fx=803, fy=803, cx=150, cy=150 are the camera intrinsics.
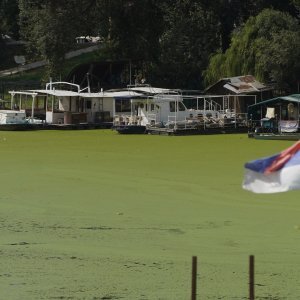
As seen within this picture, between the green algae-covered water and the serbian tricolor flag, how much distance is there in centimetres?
278

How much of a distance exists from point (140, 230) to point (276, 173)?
6.48 meters

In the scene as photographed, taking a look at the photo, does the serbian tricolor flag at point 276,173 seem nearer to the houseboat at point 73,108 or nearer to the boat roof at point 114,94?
the boat roof at point 114,94

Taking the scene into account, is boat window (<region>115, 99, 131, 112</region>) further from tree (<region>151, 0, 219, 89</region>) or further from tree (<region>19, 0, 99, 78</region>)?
tree (<region>151, 0, 219, 89</region>)

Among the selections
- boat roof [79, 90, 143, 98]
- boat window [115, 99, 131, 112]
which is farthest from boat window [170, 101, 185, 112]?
boat window [115, 99, 131, 112]

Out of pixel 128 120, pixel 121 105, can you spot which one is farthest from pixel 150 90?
pixel 128 120

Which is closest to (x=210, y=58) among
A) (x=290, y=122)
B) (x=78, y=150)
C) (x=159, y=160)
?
(x=290, y=122)

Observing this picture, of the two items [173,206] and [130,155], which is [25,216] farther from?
[130,155]

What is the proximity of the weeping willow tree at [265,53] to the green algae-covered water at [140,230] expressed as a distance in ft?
55.5

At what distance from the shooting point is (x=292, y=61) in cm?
3819

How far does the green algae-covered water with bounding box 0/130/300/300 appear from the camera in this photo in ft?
27.5

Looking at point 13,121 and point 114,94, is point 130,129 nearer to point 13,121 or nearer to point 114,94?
point 114,94

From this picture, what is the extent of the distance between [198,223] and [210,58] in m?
33.3

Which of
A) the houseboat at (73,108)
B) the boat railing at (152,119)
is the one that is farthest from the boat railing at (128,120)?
the houseboat at (73,108)

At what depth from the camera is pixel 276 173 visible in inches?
206
